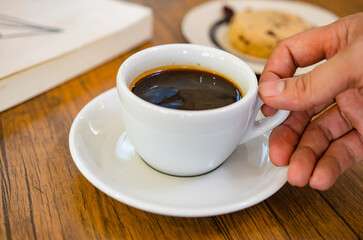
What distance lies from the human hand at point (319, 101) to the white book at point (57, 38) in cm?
51

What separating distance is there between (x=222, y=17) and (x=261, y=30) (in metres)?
0.24

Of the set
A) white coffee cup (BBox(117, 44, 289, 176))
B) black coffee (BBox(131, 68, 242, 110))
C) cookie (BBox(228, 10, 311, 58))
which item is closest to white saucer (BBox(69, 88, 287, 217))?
white coffee cup (BBox(117, 44, 289, 176))

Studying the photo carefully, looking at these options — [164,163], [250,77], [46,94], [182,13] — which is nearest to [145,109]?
[164,163]

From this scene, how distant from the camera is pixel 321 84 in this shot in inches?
24.2

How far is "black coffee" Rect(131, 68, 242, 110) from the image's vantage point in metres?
0.69

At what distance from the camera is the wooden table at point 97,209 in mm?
615

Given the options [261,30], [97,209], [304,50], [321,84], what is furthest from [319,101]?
[261,30]

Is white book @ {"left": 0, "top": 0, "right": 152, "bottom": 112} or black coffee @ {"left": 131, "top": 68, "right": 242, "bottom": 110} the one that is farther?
white book @ {"left": 0, "top": 0, "right": 152, "bottom": 112}

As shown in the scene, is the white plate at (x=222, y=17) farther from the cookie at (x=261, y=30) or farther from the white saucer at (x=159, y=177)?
the white saucer at (x=159, y=177)

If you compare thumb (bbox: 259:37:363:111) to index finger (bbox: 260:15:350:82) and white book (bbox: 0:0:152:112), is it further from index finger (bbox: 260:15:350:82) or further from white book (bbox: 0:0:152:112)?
white book (bbox: 0:0:152:112)

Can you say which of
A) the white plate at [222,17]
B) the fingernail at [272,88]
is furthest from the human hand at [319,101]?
the white plate at [222,17]

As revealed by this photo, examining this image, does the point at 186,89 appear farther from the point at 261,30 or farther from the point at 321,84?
the point at 261,30

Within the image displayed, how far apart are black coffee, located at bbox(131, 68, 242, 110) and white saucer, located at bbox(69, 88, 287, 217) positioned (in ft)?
0.43

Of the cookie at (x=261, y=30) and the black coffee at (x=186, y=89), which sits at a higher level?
the black coffee at (x=186, y=89)
